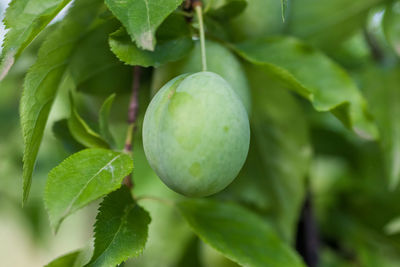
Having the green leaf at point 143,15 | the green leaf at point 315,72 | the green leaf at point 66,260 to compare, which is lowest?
the green leaf at point 66,260

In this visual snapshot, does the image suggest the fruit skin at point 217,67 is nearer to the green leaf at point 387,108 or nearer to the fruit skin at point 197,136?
the fruit skin at point 197,136

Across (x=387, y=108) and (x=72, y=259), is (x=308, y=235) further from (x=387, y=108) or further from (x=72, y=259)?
(x=72, y=259)

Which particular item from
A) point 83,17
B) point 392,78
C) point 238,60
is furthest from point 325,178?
point 83,17

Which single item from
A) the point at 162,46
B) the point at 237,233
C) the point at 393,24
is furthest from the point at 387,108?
the point at 162,46

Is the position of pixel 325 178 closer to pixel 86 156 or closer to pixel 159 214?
pixel 159 214

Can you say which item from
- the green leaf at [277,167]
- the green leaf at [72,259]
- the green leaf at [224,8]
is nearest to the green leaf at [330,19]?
the green leaf at [277,167]

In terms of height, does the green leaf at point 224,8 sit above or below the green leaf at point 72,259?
above
